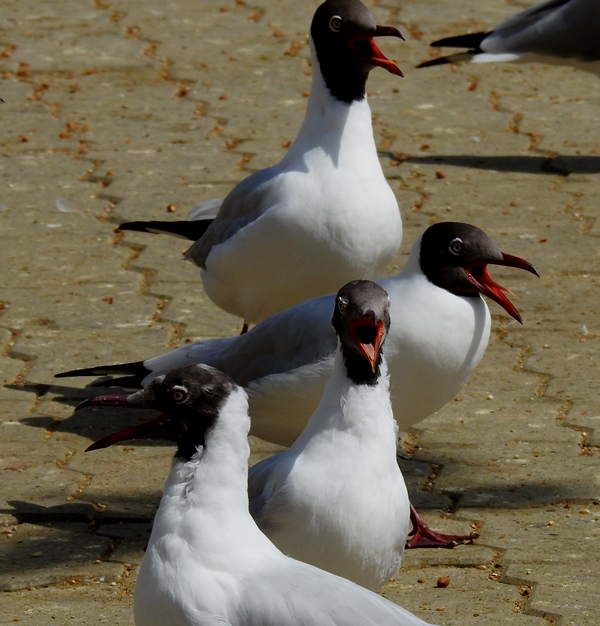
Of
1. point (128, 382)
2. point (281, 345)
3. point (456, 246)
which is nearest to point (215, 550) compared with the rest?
point (281, 345)

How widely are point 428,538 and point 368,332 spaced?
1.03 meters

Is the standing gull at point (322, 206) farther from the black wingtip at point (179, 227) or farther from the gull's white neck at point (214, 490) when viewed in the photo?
the gull's white neck at point (214, 490)

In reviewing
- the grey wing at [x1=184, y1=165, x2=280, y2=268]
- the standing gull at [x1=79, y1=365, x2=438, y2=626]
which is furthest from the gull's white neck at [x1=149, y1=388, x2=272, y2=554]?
the grey wing at [x1=184, y1=165, x2=280, y2=268]

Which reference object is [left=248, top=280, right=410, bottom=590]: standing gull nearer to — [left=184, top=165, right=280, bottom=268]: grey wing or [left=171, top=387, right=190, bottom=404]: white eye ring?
[left=171, top=387, right=190, bottom=404]: white eye ring

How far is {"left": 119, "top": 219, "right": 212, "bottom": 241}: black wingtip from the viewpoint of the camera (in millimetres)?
6551

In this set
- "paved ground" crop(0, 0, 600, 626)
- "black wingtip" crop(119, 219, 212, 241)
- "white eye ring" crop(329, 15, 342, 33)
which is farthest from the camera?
"black wingtip" crop(119, 219, 212, 241)

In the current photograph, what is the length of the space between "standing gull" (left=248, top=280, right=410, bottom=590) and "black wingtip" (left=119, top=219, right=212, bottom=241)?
2540 mm

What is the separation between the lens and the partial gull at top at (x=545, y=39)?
31.0 feet

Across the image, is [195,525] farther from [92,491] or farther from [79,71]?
[79,71]

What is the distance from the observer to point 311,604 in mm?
3184

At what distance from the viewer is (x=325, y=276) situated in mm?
5500

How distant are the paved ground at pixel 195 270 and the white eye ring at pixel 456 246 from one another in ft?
3.03

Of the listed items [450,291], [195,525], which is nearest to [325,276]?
[450,291]

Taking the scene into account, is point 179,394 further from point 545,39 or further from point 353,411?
point 545,39
